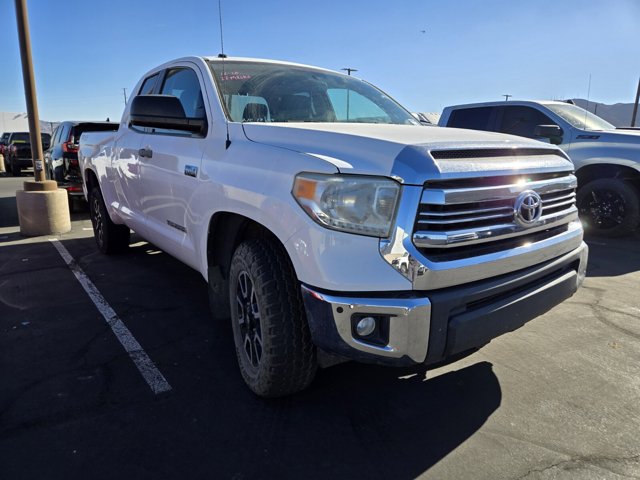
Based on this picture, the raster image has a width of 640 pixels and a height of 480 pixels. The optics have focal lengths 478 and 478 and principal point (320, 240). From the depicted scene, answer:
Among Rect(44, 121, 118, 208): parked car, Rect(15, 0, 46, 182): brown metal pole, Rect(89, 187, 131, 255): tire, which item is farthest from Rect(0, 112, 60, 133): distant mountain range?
Rect(89, 187, 131, 255): tire

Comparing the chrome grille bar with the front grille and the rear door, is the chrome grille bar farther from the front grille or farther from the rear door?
the rear door

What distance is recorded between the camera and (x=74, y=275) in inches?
202

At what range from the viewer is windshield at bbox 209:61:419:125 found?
3262 mm

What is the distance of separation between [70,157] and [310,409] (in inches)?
327

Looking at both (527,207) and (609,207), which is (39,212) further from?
(609,207)

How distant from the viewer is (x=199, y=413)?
261cm

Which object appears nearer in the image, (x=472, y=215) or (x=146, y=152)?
(x=472, y=215)

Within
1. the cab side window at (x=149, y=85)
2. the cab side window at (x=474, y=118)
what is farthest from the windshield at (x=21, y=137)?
the cab side window at (x=149, y=85)

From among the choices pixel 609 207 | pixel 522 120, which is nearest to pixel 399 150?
pixel 609 207

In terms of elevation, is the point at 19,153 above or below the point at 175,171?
below

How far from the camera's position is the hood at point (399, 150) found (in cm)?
208

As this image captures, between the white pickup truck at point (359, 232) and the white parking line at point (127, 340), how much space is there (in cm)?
54

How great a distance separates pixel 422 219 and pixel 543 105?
6791 mm

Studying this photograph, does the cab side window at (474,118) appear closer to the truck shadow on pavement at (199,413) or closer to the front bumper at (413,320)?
the truck shadow on pavement at (199,413)
